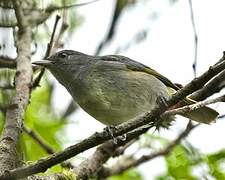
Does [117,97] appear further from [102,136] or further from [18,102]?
[102,136]

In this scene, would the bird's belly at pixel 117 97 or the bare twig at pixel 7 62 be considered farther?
the bird's belly at pixel 117 97

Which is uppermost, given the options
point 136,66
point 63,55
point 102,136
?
point 102,136

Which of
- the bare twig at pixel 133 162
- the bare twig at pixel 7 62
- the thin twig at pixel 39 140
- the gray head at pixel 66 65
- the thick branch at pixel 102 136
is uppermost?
the thick branch at pixel 102 136

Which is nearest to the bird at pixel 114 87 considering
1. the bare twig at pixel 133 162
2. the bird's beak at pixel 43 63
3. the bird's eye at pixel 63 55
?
the bird's beak at pixel 43 63

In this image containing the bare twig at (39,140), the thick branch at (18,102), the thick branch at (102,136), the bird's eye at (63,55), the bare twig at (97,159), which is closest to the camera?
the thick branch at (102,136)

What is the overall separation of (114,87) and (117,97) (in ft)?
0.33

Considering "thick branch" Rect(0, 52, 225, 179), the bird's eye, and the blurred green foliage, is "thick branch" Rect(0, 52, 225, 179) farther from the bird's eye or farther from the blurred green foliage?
the bird's eye

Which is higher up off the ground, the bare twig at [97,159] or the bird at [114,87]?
the bird at [114,87]

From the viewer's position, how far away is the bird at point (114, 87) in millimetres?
4105

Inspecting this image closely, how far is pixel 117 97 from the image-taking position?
4.10 m

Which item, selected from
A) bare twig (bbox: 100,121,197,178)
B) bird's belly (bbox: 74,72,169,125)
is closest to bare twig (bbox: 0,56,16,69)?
bird's belly (bbox: 74,72,169,125)

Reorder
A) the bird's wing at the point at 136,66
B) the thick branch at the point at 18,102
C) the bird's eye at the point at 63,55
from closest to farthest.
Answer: the thick branch at the point at 18,102 < the bird's wing at the point at 136,66 < the bird's eye at the point at 63,55

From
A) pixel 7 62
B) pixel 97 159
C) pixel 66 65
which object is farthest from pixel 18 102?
pixel 66 65

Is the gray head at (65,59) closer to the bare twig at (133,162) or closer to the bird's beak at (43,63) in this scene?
the bird's beak at (43,63)
